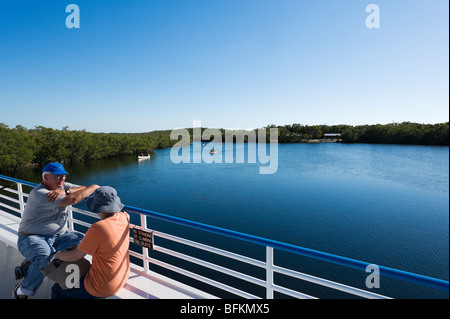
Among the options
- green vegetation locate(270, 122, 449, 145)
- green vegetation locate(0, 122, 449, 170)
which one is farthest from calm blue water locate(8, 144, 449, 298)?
green vegetation locate(270, 122, 449, 145)


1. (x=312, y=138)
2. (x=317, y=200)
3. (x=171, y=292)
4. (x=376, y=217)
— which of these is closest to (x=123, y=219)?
(x=171, y=292)

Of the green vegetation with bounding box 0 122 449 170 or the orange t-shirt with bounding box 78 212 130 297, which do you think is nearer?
the orange t-shirt with bounding box 78 212 130 297

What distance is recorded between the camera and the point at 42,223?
2.04 m

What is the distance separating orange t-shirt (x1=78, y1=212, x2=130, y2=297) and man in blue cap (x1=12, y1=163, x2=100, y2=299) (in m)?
0.46

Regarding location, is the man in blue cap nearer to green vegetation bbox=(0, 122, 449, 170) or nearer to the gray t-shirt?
the gray t-shirt

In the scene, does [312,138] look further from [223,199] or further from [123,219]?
[123,219]

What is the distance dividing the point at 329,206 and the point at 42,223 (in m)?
18.1

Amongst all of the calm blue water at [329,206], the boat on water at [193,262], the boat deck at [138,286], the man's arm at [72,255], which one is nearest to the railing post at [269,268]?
the boat on water at [193,262]

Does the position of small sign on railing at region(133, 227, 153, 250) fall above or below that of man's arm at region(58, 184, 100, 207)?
below

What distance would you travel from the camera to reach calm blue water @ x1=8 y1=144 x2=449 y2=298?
1221cm
